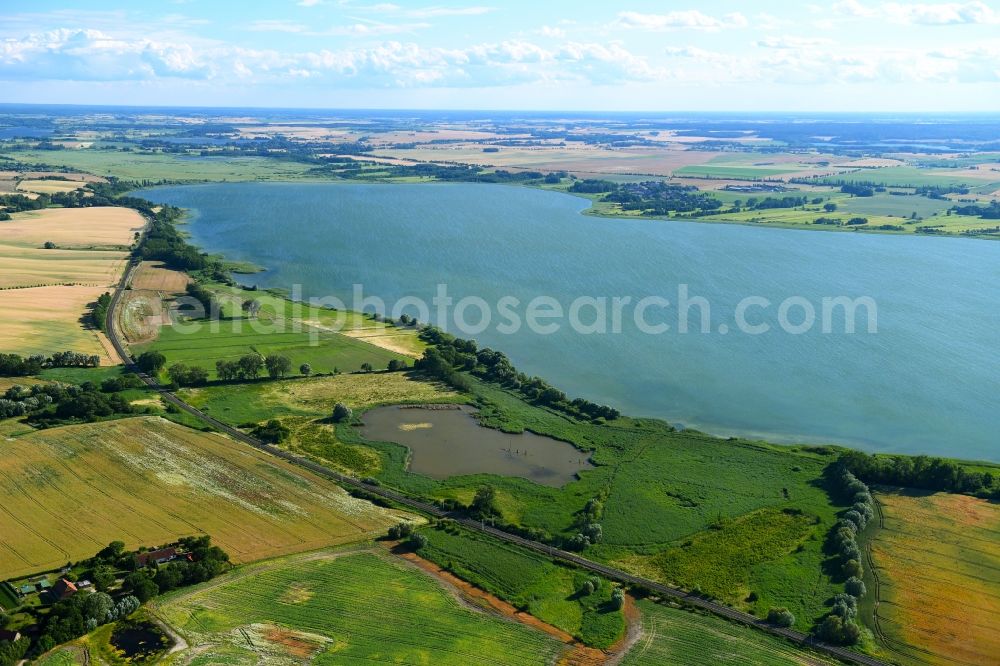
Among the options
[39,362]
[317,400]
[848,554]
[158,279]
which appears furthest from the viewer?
[158,279]

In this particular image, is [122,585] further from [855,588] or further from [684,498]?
[855,588]

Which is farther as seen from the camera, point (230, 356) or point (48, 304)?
point (48, 304)

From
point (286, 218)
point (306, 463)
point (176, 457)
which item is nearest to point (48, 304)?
point (176, 457)

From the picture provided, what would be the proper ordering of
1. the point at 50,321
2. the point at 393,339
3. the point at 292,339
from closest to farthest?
the point at 292,339
the point at 393,339
the point at 50,321

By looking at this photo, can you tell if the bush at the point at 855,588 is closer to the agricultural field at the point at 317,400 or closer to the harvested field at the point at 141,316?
the agricultural field at the point at 317,400

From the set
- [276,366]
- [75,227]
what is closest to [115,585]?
[276,366]

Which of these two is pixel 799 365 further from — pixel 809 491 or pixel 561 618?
pixel 561 618

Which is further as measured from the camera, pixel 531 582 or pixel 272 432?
pixel 272 432

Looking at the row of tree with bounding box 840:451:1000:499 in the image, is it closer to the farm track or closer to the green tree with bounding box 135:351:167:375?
the farm track
